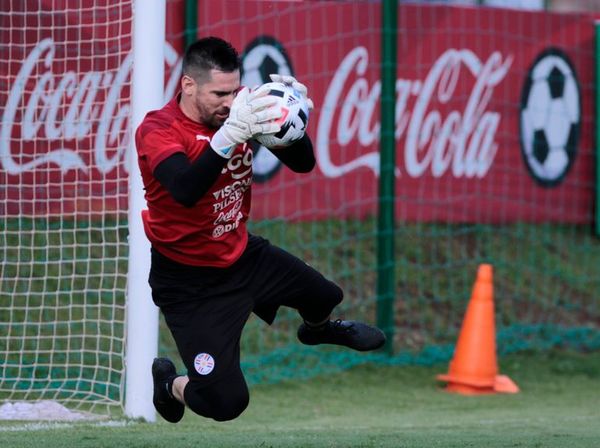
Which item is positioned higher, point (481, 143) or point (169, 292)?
point (481, 143)

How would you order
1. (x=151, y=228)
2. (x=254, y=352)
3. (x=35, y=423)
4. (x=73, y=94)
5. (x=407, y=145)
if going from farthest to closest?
1. (x=407, y=145)
2. (x=254, y=352)
3. (x=73, y=94)
4. (x=35, y=423)
5. (x=151, y=228)

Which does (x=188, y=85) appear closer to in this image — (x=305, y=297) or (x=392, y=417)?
(x=305, y=297)

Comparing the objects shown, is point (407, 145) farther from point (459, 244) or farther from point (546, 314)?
point (546, 314)

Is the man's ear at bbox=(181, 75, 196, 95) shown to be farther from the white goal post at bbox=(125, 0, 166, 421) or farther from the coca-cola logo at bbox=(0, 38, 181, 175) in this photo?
the coca-cola logo at bbox=(0, 38, 181, 175)

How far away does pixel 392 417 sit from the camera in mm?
8039

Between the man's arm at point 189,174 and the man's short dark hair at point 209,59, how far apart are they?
0.43m

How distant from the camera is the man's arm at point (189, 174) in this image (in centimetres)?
484

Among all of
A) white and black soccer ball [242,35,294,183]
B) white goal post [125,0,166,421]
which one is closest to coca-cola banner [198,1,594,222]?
white and black soccer ball [242,35,294,183]

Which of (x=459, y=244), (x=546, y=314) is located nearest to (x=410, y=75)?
(x=459, y=244)

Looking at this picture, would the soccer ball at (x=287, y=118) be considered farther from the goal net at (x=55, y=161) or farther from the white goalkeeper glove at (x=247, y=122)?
the goal net at (x=55, y=161)

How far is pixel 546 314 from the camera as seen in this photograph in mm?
11219

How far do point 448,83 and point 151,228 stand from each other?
591 cm

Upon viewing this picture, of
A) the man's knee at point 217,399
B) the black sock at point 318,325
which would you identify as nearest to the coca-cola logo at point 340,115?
the black sock at point 318,325

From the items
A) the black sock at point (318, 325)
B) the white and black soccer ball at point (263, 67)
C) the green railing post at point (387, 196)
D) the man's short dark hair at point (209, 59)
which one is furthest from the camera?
the green railing post at point (387, 196)
